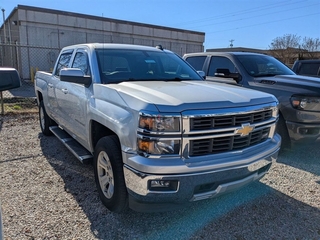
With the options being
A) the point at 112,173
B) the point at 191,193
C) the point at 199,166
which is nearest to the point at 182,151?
the point at 199,166

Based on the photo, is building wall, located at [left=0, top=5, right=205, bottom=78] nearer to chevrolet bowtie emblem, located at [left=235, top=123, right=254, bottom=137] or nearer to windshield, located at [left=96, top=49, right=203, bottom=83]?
windshield, located at [left=96, top=49, right=203, bottom=83]

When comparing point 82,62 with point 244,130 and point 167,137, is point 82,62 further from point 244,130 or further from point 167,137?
point 244,130

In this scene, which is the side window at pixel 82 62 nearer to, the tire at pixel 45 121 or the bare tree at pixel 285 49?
the tire at pixel 45 121

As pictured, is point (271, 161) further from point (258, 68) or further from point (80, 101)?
point (258, 68)

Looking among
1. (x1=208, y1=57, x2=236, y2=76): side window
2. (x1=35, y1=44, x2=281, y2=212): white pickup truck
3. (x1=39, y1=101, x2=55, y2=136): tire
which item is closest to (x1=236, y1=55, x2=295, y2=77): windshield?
(x1=208, y1=57, x2=236, y2=76): side window

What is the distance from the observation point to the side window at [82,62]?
148 inches

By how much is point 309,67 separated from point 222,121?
734 cm

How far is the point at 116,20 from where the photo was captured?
24484 millimetres

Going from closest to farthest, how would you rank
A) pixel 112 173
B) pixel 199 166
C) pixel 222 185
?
pixel 199 166
pixel 222 185
pixel 112 173

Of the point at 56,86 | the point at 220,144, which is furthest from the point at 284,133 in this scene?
the point at 56,86

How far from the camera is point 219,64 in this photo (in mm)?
6312

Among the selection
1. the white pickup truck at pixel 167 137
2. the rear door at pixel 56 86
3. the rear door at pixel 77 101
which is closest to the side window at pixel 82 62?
the rear door at pixel 77 101

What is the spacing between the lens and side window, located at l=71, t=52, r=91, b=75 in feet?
12.3

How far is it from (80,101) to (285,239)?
2.90 m
